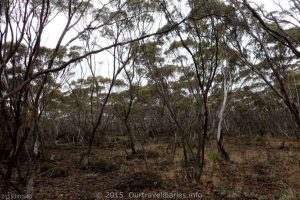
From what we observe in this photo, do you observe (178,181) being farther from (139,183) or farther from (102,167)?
(102,167)

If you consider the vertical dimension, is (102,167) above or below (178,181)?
above

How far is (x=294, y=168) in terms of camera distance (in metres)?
10.8

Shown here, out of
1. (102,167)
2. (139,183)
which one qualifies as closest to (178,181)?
(139,183)

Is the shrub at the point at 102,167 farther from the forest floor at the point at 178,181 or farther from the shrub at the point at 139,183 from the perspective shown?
the shrub at the point at 139,183

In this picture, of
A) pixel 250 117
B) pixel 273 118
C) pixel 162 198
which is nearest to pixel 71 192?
pixel 162 198

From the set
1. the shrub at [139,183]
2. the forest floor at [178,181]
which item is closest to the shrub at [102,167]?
the forest floor at [178,181]

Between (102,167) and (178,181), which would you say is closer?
(178,181)

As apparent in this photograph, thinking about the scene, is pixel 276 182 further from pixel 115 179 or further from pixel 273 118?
pixel 273 118

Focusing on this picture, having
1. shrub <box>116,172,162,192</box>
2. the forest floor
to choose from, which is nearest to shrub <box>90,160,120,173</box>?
the forest floor

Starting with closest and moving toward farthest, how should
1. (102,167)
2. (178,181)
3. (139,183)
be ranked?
1. (139,183)
2. (178,181)
3. (102,167)

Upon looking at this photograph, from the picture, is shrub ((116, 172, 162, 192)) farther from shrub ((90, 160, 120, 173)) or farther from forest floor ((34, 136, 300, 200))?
shrub ((90, 160, 120, 173))

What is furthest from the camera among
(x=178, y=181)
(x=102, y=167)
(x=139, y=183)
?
(x=102, y=167)

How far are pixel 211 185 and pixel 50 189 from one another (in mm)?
4627

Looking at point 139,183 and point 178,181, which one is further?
point 178,181
